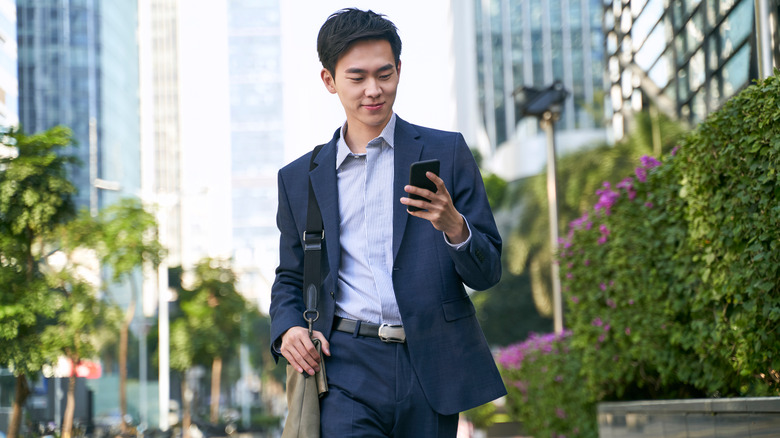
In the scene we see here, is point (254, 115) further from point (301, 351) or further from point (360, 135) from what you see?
point (301, 351)

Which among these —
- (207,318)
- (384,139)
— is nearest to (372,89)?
(384,139)

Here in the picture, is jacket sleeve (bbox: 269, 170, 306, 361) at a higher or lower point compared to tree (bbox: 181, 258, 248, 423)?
higher

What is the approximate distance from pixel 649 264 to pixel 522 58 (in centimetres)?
6659

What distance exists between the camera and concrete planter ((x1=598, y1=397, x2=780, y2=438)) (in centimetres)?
493

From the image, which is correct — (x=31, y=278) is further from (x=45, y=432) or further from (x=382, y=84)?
(x=382, y=84)

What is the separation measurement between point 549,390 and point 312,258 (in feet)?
31.6

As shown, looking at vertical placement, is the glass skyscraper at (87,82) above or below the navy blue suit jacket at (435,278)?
above

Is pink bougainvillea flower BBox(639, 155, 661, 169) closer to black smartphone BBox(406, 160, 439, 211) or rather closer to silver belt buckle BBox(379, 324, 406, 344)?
silver belt buckle BBox(379, 324, 406, 344)

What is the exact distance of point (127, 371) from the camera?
13.7 meters

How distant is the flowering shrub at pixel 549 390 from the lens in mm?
10805

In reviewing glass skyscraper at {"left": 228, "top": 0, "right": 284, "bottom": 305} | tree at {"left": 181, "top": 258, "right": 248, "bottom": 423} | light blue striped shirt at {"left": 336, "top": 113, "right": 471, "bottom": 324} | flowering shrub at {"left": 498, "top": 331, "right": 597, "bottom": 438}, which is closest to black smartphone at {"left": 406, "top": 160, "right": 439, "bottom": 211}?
light blue striped shirt at {"left": 336, "top": 113, "right": 471, "bottom": 324}

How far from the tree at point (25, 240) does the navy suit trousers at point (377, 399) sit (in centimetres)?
636

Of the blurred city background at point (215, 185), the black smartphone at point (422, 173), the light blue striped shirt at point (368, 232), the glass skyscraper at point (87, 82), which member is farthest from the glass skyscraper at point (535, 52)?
the black smartphone at point (422, 173)

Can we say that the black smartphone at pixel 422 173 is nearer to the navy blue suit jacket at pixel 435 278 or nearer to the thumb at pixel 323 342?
the navy blue suit jacket at pixel 435 278
